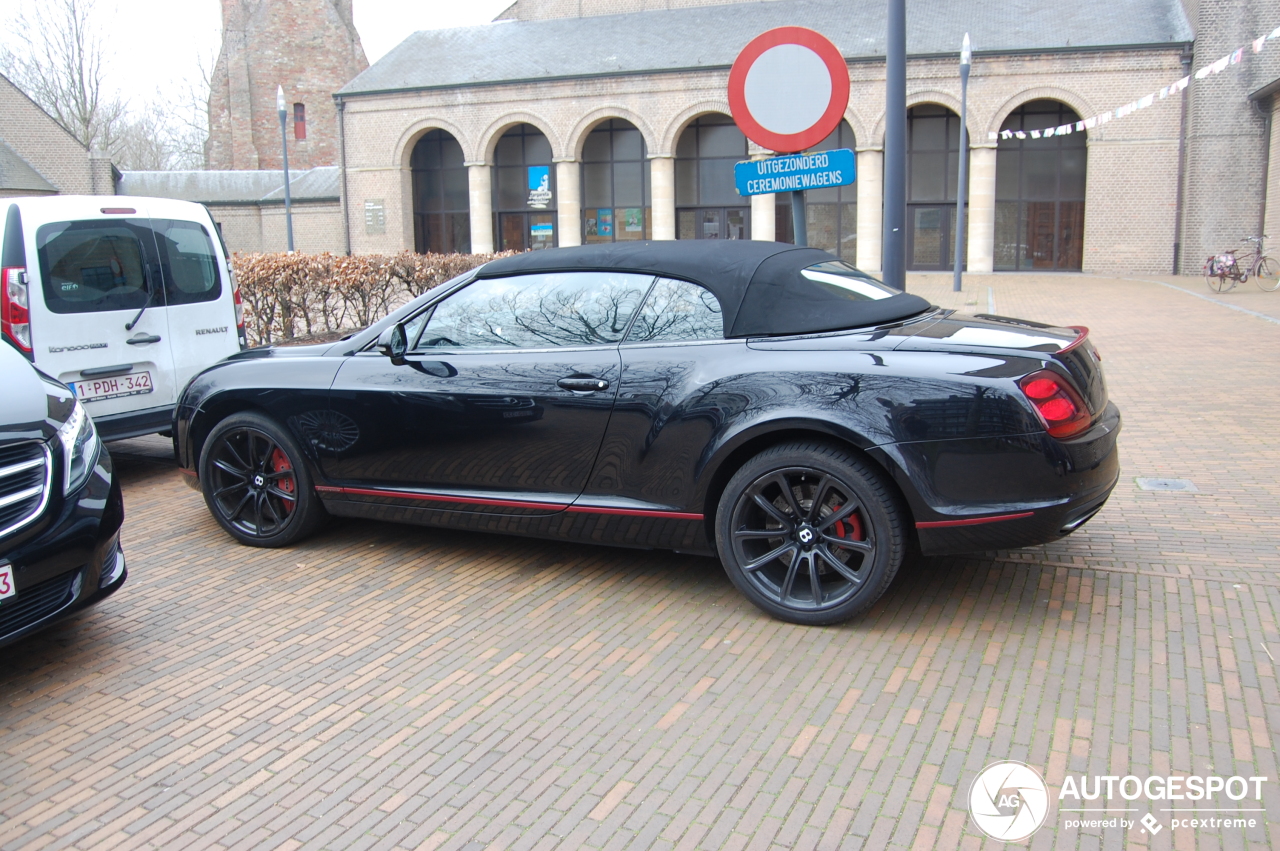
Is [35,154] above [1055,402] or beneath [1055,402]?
above

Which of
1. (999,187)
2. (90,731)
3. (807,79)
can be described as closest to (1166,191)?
(999,187)

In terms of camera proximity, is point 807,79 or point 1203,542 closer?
point 1203,542

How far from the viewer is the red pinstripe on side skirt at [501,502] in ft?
13.9

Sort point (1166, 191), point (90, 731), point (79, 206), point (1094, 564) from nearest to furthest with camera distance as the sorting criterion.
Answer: point (90, 731)
point (1094, 564)
point (79, 206)
point (1166, 191)

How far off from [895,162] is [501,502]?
4.07 meters

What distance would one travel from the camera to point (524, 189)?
1486 inches

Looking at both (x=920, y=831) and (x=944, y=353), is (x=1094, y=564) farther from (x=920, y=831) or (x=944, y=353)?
(x=920, y=831)

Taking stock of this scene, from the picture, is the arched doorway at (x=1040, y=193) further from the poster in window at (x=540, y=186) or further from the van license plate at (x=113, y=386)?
the van license plate at (x=113, y=386)

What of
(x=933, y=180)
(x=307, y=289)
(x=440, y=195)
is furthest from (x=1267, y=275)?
(x=440, y=195)

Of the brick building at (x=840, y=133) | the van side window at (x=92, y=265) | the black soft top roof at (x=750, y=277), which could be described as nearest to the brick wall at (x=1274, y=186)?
the brick building at (x=840, y=133)

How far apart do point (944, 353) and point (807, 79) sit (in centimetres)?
236

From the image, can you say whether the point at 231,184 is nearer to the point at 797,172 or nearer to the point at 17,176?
the point at 17,176

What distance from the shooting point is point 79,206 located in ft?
21.5

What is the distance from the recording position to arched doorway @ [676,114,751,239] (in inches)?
1385
